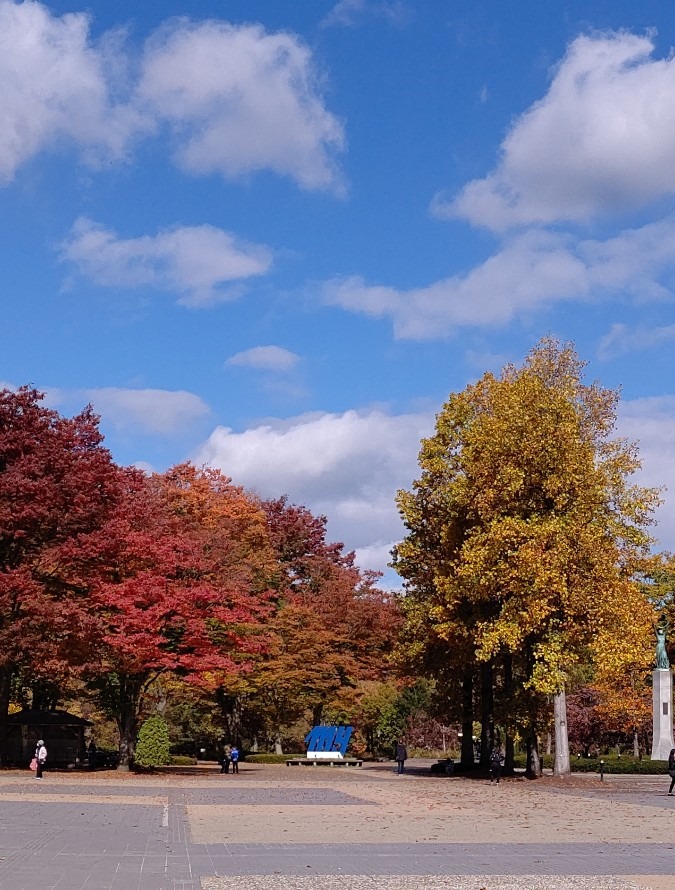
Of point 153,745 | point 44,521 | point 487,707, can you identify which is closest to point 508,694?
point 487,707

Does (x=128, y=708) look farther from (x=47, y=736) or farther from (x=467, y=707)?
(x=467, y=707)

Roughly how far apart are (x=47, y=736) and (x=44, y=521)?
436 inches

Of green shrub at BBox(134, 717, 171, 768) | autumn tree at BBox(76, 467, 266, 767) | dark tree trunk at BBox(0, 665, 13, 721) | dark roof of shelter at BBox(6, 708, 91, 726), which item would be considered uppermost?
autumn tree at BBox(76, 467, 266, 767)

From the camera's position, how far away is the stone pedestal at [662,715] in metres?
38.8

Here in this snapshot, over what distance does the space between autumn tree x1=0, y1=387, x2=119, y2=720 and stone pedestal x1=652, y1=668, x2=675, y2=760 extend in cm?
2189

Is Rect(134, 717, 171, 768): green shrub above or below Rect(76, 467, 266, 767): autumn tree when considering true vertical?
below

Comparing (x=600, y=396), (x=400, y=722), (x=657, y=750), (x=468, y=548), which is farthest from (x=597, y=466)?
(x=400, y=722)

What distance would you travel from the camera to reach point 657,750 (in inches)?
1531

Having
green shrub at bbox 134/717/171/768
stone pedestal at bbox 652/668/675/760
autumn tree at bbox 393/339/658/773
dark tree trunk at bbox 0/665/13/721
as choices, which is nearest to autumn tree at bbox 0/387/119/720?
dark tree trunk at bbox 0/665/13/721

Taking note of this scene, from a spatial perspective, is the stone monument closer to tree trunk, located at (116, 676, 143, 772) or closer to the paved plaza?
the paved plaza

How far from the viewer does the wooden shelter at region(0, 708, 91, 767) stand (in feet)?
124

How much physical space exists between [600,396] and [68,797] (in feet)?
72.8

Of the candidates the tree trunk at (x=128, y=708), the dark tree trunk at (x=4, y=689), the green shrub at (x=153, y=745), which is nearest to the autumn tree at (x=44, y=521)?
the dark tree trunk at (x=4, y=689)

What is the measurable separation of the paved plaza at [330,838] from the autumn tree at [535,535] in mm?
5021
